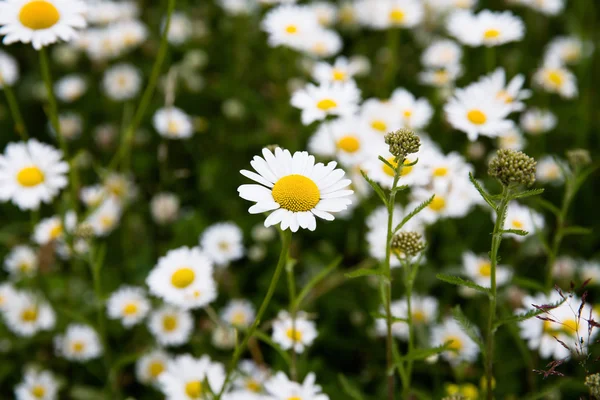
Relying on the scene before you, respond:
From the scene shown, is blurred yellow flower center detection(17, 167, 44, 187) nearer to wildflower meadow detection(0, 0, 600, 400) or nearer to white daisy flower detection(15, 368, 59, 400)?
wildflower meadow detection(0, 0, 600, 400)

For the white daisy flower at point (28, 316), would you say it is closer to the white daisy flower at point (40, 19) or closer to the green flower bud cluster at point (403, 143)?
the white daisy flower at point (40, 19)

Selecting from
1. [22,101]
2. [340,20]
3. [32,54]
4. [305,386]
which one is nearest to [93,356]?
[305,386]

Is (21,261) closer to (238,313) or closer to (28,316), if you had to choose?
(28,316)

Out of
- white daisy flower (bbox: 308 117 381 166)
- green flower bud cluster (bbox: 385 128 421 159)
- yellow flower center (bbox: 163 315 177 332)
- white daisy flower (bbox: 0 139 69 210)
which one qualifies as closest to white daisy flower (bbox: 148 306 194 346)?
yellow flower center (bbox: 163 315 177 332)

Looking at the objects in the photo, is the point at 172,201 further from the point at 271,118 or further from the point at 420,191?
the point at 420,191

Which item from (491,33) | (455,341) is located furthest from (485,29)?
(455,341)

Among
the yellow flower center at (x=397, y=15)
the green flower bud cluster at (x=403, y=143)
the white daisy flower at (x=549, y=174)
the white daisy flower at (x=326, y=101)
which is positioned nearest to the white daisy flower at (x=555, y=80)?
the white daisy flower at (x=549, y=174)
